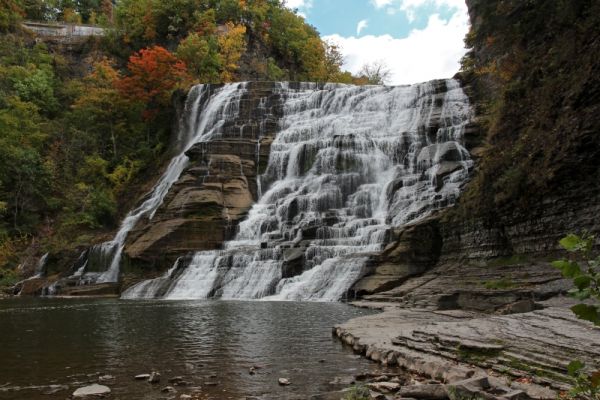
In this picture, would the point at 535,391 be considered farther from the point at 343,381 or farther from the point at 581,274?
the point at 581,274

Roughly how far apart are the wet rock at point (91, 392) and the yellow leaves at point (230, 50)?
43.6m

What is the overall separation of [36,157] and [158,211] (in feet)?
44.2

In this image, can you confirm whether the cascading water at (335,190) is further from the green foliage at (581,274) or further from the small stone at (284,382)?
the green foliage at (581,274)

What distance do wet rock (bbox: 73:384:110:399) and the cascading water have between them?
14.2 meters

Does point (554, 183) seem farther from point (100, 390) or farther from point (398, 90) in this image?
point (398, 90)

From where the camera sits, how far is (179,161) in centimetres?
3831

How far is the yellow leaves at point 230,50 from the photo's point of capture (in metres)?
48.6

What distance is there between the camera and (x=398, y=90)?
35.3 metres

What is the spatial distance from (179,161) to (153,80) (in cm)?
1142

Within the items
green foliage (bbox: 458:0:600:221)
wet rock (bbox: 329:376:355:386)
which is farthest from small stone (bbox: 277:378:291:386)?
green foliage (bbox: 458:0:600:221)

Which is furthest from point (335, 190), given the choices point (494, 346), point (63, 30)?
point (63, 30)

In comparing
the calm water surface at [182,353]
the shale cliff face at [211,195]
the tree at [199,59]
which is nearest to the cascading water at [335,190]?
Answer: the shale cliff face at [211,195]

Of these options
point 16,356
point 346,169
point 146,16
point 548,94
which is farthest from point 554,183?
point 146,16

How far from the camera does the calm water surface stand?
6.87m
